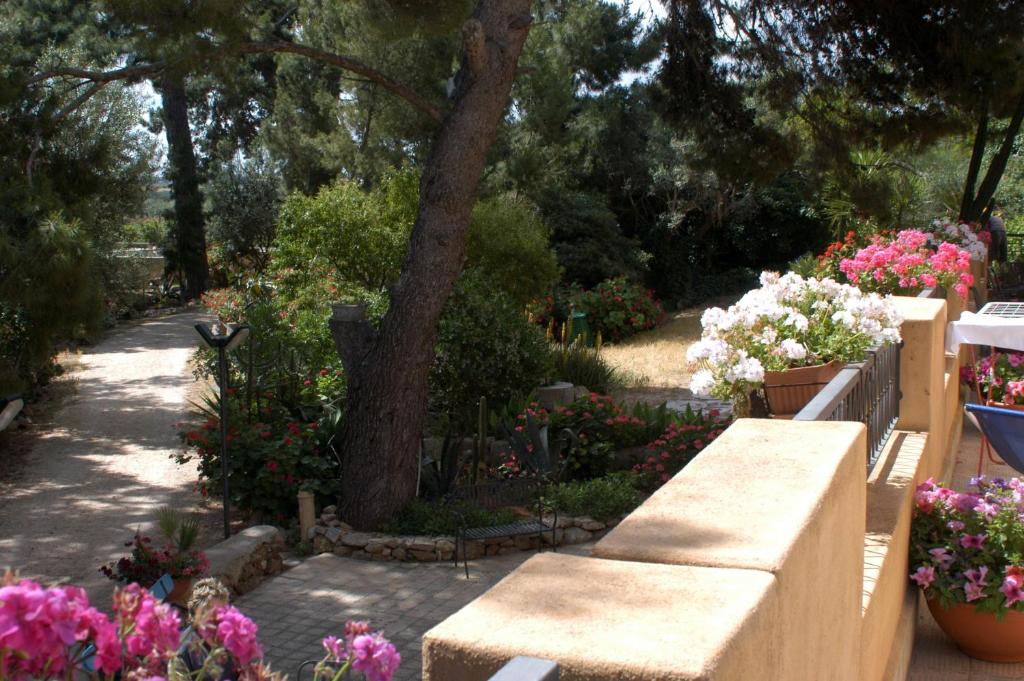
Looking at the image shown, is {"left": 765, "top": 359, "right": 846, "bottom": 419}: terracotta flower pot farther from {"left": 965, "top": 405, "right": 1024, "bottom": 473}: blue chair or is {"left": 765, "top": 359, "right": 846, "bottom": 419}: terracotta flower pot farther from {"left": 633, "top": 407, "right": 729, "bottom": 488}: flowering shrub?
{"left": 633, "top": 407, "right": 729, "bottom": 488}: flowering shrub

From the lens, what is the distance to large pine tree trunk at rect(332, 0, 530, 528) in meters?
7.49

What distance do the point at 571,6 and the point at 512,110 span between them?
3.33 metres

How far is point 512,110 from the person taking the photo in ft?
66.5

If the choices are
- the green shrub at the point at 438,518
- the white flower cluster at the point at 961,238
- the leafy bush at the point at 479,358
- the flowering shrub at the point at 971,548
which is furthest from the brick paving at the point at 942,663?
the white flower cluster at the point at 961,238

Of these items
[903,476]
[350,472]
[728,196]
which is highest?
[728,196]

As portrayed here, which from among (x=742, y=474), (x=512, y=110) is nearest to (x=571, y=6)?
(x=512, y=110)

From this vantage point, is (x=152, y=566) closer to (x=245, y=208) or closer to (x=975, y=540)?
(x=975, y=540)

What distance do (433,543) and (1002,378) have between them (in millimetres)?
4046

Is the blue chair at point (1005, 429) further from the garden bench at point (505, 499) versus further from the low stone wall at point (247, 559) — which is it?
the low stone wall at point (247, 559)

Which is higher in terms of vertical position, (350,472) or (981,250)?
(981,250)

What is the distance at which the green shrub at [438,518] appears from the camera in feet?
25.0

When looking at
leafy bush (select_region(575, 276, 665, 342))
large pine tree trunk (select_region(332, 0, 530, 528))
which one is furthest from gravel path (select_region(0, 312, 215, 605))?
leafy bush (select_region(575, 276, 665, 342))

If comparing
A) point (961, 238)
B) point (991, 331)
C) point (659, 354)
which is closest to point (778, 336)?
point (991, 331)

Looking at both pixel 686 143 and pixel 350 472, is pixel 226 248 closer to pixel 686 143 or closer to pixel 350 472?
pixel 686 143
